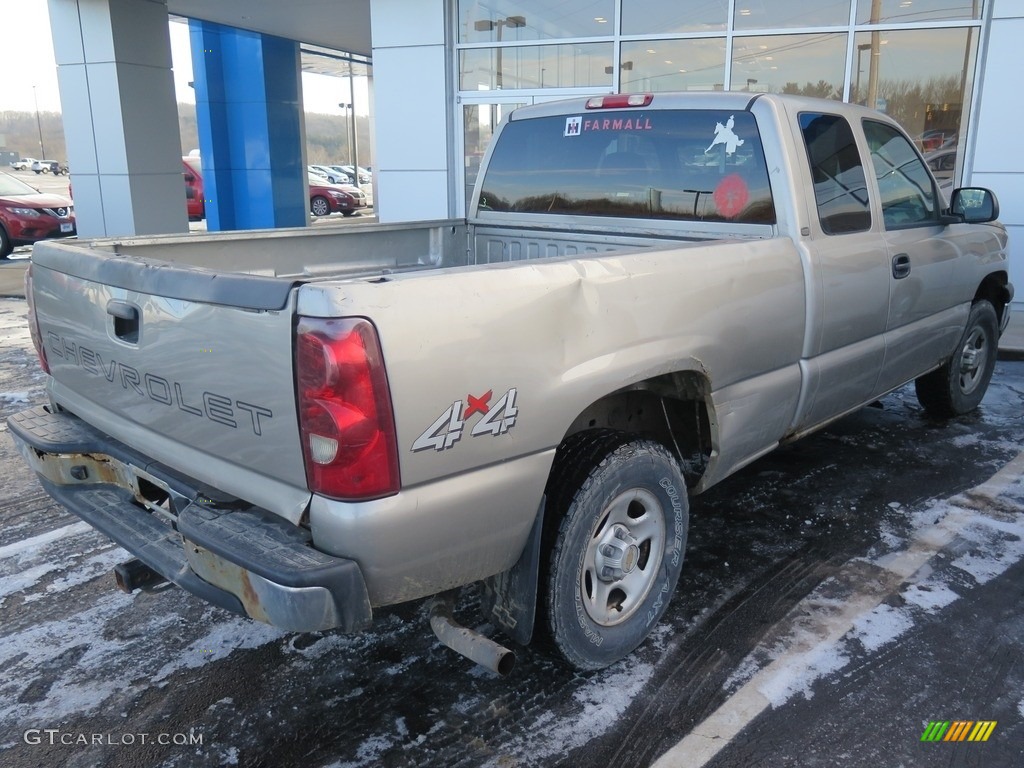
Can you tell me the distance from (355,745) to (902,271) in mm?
3474

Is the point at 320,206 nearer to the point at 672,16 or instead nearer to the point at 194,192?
the point at 194,192

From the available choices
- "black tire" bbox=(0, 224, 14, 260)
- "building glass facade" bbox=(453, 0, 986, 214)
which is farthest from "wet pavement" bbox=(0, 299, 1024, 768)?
"black tire" bbox=(0, 224, 14, 260)

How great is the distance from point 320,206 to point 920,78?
2427cm

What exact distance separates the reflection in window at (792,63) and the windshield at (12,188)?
Result: 44.9ft

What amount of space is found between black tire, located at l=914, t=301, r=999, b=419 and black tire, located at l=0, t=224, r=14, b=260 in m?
16.2

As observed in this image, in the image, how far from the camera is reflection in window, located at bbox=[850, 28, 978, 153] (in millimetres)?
9125

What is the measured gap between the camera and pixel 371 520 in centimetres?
211

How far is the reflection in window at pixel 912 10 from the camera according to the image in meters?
8.95

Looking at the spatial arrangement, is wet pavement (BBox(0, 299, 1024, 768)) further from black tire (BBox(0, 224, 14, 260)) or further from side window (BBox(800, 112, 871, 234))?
black tire (BBox(0, 224, 14, 260))

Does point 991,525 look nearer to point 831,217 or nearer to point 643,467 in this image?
point 831,217

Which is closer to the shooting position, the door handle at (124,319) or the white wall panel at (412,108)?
the door handle at (124,319)

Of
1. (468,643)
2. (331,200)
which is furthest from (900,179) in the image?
(331,200)

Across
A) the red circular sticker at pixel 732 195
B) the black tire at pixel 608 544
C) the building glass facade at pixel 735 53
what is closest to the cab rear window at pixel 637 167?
the red circular sticker at pixel 732 195

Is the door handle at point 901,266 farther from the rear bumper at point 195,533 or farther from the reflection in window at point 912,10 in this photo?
the reflection in window at point 912,10
